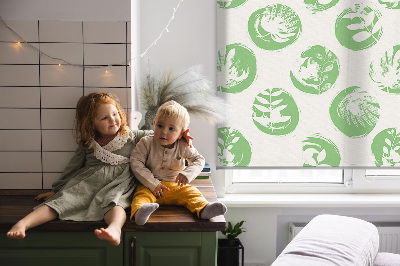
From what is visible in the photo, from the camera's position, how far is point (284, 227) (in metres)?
3.03

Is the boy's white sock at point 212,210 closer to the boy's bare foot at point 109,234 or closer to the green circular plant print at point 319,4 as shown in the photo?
the boy's bare foot at point 109,234

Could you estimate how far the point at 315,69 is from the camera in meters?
2.91

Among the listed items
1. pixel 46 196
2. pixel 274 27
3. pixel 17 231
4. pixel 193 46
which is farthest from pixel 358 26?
pixel 17 231

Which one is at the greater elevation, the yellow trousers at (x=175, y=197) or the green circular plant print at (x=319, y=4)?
the green circular plant print at (x=319, y=4)

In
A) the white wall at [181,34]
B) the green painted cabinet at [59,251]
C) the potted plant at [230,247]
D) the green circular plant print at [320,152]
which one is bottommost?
the potted plant at [230,247]

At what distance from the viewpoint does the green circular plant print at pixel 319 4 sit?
112 inches

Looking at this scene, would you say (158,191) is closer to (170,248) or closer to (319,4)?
(170,248)

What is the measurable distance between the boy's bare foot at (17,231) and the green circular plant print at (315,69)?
173 cm

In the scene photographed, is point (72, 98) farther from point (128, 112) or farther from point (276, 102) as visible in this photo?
point (276, 102)

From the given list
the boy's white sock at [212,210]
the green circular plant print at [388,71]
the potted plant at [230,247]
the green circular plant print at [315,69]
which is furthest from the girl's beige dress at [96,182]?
the green circular plant print at [388,71]

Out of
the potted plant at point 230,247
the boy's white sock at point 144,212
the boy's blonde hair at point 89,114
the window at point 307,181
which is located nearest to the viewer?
the boy's white sock at point 144,212

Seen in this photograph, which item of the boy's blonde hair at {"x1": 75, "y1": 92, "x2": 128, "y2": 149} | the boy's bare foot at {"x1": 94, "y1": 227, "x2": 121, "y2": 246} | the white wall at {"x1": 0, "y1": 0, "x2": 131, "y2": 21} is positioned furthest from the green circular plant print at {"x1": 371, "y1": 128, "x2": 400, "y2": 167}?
the boy's bare foot at {"x1": 94, "y1": 227, "x2": 121, "y2": 246}

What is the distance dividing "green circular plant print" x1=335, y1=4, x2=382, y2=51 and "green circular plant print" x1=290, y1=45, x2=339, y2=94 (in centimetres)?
12

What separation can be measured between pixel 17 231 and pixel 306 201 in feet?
5.54
